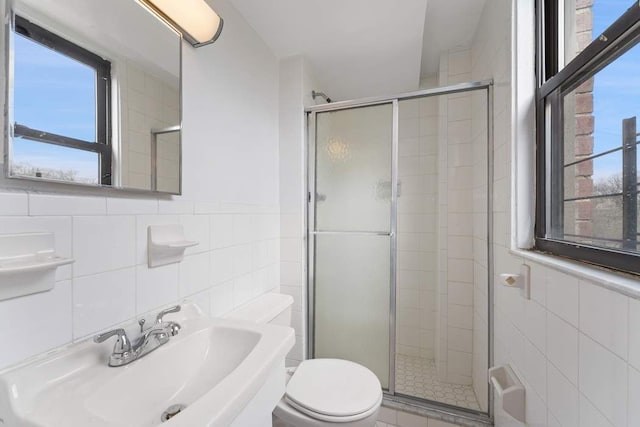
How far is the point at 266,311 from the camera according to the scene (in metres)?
1.36

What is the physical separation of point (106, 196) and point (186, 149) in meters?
0.37

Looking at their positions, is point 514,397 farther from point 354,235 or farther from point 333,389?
point 354,235

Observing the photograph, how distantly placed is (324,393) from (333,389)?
5cm

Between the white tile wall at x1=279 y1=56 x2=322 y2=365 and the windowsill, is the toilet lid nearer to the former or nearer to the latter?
the white tile wall at x1=279 y1=56 x2=322 y2=365

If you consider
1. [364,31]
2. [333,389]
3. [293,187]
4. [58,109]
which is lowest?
[333,389]

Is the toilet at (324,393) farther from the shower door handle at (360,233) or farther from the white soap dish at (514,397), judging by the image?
the shower door handle at (360,233)

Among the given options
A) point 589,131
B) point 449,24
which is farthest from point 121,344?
point 449,24

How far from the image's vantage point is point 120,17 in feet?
2.76

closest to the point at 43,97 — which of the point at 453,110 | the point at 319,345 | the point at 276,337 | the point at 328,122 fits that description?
the point at 276,337

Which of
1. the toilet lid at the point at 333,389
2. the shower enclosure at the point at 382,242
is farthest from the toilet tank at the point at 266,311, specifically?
the shower enclosure at the point at 382,242

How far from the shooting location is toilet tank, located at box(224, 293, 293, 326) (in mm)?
1281

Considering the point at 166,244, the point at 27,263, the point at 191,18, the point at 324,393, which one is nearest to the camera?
the point at 27,263

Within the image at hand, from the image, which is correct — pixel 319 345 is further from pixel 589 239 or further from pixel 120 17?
pixel 120 17

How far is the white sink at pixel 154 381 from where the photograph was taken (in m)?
0.53
